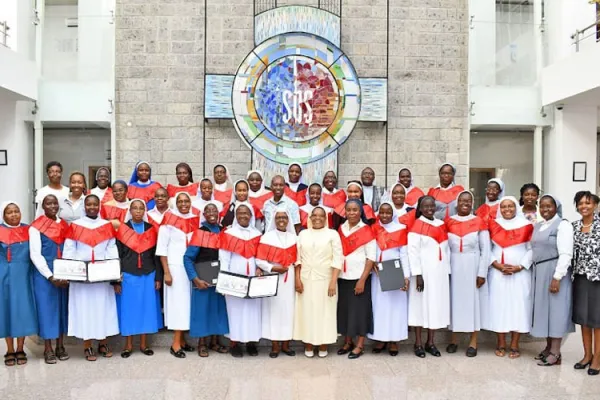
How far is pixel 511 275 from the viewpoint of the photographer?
527 cm

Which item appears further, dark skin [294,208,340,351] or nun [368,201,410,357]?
nun [368,201,410,357]

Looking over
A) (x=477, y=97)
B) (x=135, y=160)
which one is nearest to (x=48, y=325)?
(x=135, y=160)

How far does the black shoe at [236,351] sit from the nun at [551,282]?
2833 mm

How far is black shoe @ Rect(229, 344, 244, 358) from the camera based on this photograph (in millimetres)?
5262

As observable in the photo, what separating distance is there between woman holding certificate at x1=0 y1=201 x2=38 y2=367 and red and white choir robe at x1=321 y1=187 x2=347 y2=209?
11.2ft

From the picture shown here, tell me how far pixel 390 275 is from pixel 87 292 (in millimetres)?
2872

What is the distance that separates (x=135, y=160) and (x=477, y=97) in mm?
5978

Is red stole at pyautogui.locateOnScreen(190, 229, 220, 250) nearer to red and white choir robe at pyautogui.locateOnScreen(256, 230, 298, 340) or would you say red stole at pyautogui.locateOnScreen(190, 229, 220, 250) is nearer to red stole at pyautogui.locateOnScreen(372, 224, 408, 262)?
red and white choir robe at pyautogui.locateOnScreen(256, 230, 298, 340)

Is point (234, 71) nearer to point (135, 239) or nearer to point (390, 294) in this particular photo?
point (135, 239)

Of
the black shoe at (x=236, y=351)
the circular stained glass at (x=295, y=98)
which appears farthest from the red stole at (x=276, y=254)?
the circular stained glass at (x=295, y=98)

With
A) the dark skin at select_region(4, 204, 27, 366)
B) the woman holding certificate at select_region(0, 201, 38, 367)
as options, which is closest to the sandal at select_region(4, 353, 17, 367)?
the dark skin at select_region(4, 204, 27, 366)

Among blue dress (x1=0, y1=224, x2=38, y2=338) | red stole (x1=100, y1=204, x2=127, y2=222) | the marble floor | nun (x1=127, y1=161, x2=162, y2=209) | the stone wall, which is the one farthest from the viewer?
the stone wall

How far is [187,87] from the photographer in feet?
29.3

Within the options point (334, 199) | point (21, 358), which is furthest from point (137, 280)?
point (334, 199)
